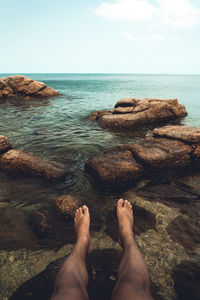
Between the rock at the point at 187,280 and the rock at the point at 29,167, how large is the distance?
3874 millimetres

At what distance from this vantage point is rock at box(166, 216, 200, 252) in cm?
331

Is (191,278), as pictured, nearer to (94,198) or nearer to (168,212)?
(168,212)

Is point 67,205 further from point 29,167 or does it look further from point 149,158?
point 149,158

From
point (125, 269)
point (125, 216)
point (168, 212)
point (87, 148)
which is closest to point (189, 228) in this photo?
point (168, 212)

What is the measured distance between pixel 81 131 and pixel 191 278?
371 inches

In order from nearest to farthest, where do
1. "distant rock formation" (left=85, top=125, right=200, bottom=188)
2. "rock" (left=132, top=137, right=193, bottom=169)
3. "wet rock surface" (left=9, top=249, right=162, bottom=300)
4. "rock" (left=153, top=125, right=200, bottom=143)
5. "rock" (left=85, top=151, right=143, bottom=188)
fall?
"wet rock surface" (left=9, top=249, right=162, bottom=300) → "rock" (left=85, top=151, right=143, bottom=188) → "distant rock formation" (left=85, top=125, right=200, bottom=188) → "rock" (left=132, top=137, right=193, bottom=169) → "rock" (left=153, top=125, right=200, bottom=143)

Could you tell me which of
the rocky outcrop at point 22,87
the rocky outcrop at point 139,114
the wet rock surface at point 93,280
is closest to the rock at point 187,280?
the wet rock surface at point 93,280

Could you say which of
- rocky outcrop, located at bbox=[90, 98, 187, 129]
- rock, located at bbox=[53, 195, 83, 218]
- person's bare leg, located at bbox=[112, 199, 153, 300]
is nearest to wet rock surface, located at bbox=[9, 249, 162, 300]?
person's bare leg, located at bbox=[112, 199, 153, 300]

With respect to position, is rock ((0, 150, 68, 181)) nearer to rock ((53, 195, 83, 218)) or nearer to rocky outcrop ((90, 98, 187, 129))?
rock ((53, 195, 83, 218))

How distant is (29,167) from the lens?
555 centimetres

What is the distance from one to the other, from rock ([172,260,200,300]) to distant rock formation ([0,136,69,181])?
3.87 m

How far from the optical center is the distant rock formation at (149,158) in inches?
208

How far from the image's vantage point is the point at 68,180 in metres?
5.55

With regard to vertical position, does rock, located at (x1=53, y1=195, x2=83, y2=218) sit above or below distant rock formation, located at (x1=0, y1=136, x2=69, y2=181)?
below
